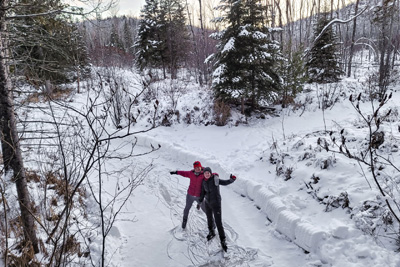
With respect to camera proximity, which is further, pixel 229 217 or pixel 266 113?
pixel 266 113

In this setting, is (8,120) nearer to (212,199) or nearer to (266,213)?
(212,199)

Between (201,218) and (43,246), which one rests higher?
(43,246)

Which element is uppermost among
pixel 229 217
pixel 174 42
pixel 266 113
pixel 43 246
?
pixel 174 42

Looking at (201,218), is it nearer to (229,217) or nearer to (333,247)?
(229,217)

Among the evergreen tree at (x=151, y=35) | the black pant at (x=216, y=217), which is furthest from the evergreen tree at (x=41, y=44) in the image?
the evergreen tree at (x=151, y=35)

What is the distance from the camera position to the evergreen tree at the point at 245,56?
405 inches

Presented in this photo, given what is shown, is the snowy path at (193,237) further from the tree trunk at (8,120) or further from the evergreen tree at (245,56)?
the evergreen tree at (245,56)

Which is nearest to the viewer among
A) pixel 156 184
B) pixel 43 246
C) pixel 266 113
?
pixel 43 246

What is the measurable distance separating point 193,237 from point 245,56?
7845mm

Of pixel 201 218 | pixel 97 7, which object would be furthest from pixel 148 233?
pixel 97 7

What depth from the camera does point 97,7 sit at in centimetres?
383

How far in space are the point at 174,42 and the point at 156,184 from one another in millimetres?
20121

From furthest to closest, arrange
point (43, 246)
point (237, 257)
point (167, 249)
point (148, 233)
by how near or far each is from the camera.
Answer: point (148, 233), point (167, 249), point (237, 257), point (43, 246)

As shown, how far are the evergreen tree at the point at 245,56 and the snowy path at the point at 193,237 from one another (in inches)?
211
